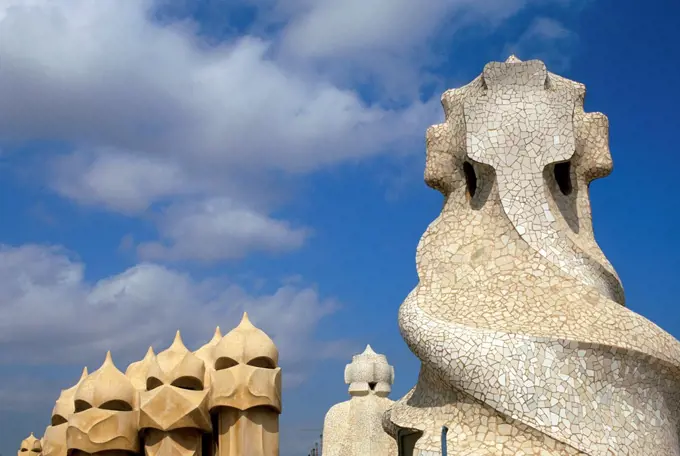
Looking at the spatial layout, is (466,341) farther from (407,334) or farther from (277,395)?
(277,395)

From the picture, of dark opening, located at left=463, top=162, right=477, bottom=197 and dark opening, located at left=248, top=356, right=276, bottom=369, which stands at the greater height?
dark opening, located at left=463, top=162, right=477, bottom=197

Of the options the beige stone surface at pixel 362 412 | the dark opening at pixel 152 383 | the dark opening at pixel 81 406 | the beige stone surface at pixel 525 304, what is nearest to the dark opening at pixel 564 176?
the beige stone surface at pixel 525 304

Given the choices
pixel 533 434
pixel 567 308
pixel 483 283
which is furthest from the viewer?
pixel 483 283

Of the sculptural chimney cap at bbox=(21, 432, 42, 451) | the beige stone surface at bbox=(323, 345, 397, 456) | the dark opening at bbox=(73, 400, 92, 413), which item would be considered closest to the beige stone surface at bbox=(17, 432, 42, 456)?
the sculptural chimney cap at bbox=(21, 432, 42, 451)

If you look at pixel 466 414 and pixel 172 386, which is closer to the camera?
pixel 466 414

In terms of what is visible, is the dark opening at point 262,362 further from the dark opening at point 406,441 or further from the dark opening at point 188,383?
the dark opening at point 406,441

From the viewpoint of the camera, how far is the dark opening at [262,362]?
10.5 m

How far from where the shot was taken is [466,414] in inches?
339

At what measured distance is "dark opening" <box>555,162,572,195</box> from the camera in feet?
33.6

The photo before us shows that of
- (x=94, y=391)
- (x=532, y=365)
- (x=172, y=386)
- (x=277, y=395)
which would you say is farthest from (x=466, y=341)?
(x=94, y=391)

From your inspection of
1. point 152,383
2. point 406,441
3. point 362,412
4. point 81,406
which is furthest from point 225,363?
point 362,412

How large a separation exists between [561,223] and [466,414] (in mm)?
2456

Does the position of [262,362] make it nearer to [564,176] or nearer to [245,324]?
[245,324]

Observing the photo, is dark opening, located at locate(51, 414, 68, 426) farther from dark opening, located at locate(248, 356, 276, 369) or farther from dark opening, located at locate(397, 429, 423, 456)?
dark opening, located at locate(397, 429, 423, 456)
